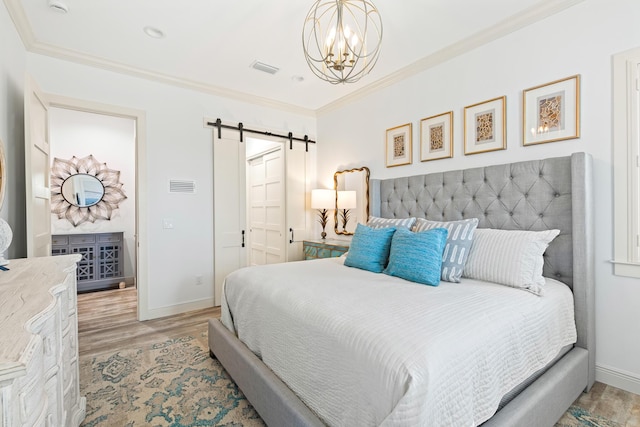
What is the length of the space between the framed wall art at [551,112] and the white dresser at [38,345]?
295cm

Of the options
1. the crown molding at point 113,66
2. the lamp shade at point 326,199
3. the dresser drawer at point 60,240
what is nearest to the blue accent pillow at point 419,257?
the lamp shade at point 326,199

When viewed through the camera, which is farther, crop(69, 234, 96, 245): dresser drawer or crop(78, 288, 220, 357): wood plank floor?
crop(69, 234, 96, 245): dresser drawer

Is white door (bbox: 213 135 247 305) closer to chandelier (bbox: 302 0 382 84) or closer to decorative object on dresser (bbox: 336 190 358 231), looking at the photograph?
decorative object on dresser (bbox: 336 190 358 231)

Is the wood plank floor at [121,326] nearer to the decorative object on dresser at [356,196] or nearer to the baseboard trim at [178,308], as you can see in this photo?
the baseboard trim at [178,308]

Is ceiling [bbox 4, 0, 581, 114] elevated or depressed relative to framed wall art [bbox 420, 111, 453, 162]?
elevated

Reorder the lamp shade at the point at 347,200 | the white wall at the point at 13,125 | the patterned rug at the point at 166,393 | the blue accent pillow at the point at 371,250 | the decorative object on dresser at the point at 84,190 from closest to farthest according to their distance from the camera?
the patterned rug at the point at 166,393 → the white wall at the point at 13,125 → the blue accent pillow at the point at 371,250 → the lamp shade at the point at 347,200 → the decorative object on dresser at the point at 84,190

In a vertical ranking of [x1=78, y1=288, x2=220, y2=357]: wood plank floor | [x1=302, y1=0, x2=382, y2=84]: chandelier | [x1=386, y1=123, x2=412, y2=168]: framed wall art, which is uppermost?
[x1=302, y1=0, x2=382, y2=84]: chandelier

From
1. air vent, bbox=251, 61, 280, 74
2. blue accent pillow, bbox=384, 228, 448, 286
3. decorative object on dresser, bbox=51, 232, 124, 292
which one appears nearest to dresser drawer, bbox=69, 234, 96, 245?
decorative object on dresser, bbox=51, 232, 124, 292

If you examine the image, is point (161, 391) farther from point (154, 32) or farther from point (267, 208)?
point (267, 208)

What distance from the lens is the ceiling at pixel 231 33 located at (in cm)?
227

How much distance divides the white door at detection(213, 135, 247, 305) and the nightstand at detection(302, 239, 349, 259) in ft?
2.73

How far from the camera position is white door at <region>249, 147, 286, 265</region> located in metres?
4.52

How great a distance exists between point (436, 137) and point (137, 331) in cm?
350

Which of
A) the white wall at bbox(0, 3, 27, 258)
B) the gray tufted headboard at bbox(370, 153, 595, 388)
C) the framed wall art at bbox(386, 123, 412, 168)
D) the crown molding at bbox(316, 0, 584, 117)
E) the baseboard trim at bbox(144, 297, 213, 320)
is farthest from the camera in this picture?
the baseboard trim at bbox(144, 297, 213, 320)
